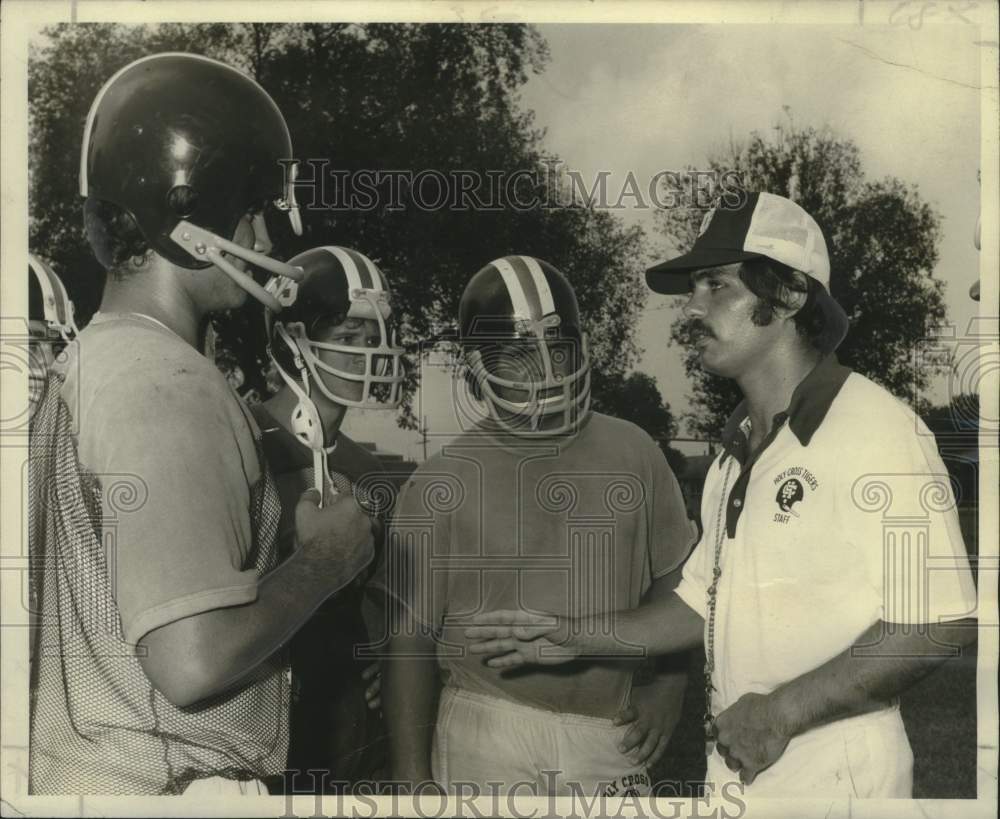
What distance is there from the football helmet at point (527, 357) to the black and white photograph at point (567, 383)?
13mm

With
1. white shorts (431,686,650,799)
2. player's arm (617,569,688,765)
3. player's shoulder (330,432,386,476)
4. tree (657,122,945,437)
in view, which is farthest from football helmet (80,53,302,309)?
player's arm (617,569,688,765)

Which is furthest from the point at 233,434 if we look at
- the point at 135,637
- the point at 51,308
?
the point at 51,308

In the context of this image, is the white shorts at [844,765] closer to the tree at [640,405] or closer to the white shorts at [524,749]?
the white shorts at [524,749]

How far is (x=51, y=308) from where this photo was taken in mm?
4219

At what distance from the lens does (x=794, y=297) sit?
13.5 feet

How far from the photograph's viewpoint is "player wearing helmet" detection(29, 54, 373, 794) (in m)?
3.41

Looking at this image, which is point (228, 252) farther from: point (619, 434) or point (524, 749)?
point (524, 749)

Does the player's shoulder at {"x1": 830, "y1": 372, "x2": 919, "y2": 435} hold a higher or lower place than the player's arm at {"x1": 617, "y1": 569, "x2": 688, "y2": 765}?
higher

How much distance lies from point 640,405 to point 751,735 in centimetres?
120

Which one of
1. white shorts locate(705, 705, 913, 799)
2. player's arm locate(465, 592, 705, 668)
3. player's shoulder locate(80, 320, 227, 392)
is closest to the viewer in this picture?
player's shoulder locate(80, 320, 227, 392)

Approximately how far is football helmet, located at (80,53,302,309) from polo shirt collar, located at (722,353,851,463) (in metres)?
1.62

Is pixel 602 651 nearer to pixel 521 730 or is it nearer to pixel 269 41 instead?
pixel 521 730

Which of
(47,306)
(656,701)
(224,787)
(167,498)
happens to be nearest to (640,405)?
(656,701)

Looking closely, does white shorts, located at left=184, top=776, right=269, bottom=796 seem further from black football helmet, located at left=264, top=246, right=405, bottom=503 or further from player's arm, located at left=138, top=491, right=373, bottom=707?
black football helmet, located at left=264, top=246, right=405, bottom=503
